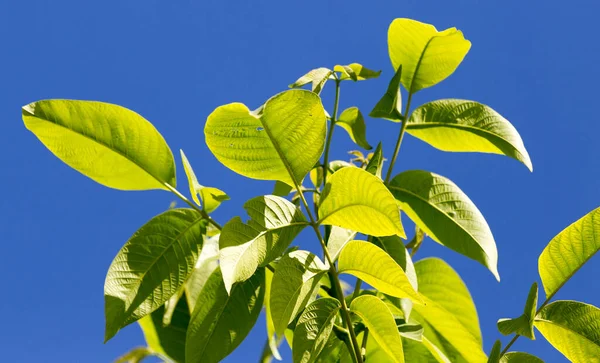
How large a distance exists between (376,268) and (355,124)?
1.31ft

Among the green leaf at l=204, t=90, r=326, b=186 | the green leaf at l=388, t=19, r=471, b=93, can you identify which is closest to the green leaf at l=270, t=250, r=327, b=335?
the green leaf at l=204, t=90, r=326, b=186

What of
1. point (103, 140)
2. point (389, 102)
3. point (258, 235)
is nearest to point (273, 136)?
point (258, 235)

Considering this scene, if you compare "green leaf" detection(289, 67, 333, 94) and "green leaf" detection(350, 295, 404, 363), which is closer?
"green leaf" detection(350, 295, 404, 363)

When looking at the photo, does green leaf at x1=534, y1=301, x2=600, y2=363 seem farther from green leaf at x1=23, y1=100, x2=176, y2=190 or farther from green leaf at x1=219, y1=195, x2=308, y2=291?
green leaf at x1=23, y1=100, x2=176, y2=190

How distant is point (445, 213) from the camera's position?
1.09 meters

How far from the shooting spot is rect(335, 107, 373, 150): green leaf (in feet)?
3.95

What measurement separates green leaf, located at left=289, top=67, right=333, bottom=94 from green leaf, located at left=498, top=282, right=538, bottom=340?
45cm

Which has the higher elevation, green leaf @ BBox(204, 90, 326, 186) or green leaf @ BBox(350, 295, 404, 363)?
green leaf @ BBox(204, 90, 326, 186)

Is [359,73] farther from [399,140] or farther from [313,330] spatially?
[313,330]

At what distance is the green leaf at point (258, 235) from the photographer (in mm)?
823

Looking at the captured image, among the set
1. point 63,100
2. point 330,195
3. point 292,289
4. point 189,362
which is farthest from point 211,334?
point 63,100

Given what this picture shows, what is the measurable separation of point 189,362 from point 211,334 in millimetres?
55

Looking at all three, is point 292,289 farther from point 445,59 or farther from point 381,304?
point 445,59

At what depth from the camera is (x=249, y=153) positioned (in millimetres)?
901
